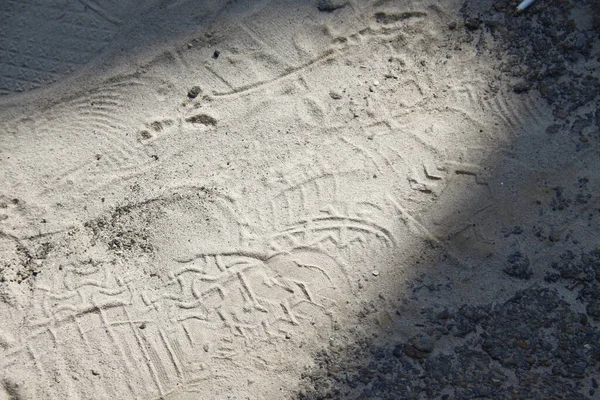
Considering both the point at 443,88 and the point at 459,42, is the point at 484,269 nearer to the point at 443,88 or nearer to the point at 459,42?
the point at 443,88

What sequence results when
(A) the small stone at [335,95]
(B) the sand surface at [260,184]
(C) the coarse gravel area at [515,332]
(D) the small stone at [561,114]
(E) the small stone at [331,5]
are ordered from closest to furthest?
1. (C) the coarse gravel area at [515,332]
2. (B) the sand surface at [260,184]
3. (D) the small stone at [561,114]
4. (A) the small stone at [335,95]
5. (E) the small stone at [331,5]

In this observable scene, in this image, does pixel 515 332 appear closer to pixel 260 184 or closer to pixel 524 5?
pixel 260 184

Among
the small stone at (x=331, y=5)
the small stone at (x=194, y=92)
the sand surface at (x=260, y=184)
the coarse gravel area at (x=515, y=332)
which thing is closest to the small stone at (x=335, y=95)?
the sand surface at (x=260, y=184)

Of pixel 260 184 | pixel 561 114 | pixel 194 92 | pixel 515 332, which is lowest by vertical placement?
pixel 515 332

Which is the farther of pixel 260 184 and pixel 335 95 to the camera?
pixel 335 95

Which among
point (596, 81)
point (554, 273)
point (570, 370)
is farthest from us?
point (596, 81)

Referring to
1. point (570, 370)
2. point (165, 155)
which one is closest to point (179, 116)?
point (165, 155)

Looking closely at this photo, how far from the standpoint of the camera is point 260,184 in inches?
124

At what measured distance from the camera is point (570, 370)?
2590 mm

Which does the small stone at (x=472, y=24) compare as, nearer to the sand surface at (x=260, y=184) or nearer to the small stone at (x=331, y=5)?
the sand surface at (x=260, y=184)

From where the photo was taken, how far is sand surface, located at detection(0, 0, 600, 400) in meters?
2.84

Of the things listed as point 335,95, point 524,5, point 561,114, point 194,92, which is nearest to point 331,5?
point 335,95

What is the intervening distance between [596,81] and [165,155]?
1944mm

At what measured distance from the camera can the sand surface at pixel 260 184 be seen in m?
2.84
